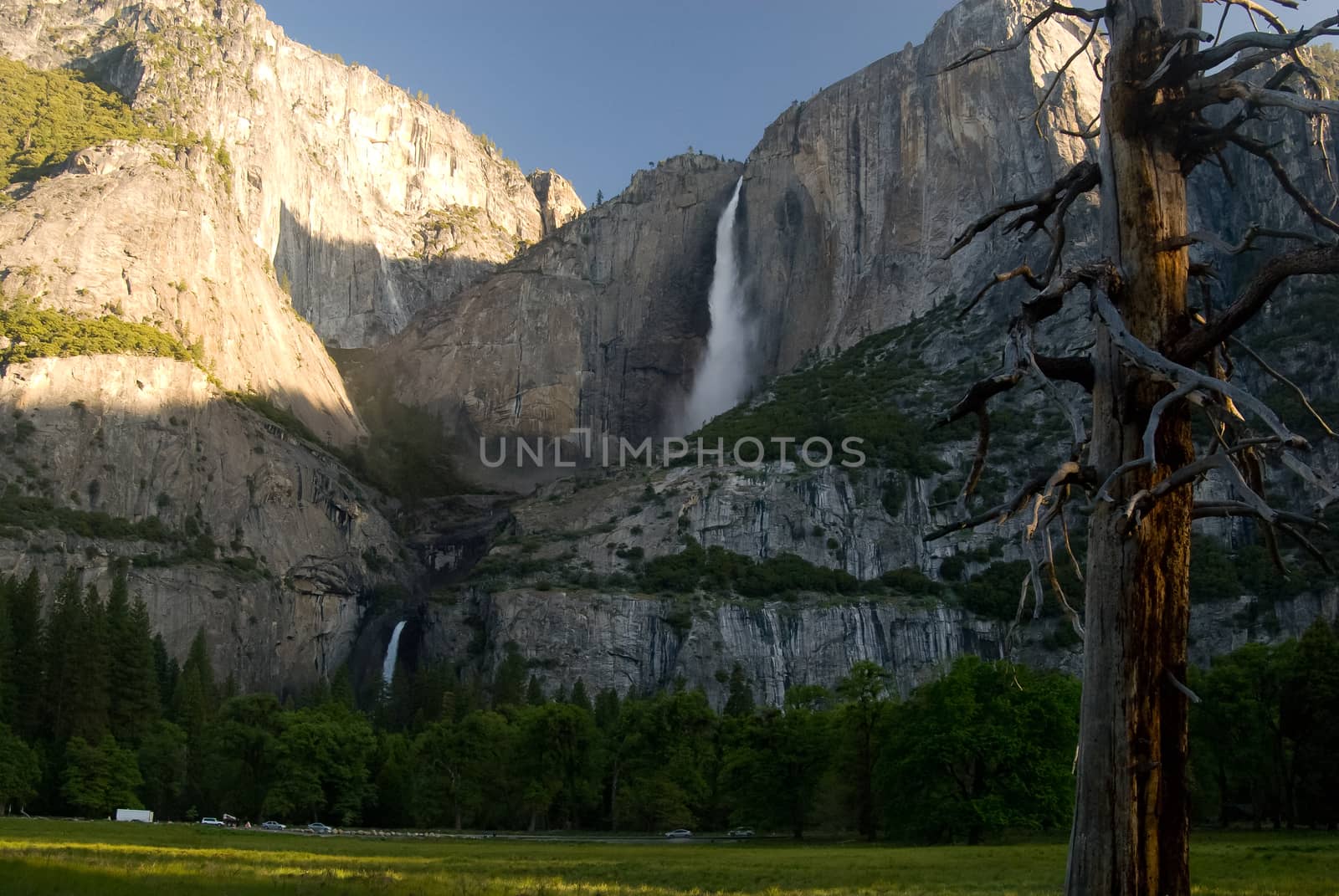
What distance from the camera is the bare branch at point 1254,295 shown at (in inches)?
287

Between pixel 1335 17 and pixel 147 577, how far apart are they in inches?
4877

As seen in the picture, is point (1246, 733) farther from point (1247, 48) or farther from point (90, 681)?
point (90, 681)

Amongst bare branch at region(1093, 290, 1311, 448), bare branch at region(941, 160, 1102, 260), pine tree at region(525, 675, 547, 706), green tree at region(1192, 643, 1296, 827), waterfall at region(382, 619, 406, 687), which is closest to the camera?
bare branch at region(1093, 290, 1311, 448)

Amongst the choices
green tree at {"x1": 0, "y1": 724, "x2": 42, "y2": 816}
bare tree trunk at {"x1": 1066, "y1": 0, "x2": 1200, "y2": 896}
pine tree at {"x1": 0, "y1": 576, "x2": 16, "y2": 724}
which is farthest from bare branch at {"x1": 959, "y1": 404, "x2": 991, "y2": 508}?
pine tree at {"x1": 0, "y1": 576, "x2": 16, "y2": 724}

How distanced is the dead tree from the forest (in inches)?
1727

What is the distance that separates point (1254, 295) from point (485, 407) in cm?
19207

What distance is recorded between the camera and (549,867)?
32.3 m

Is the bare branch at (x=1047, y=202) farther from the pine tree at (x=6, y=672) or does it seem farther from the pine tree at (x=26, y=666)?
the pine tree at (x=26, y=666)

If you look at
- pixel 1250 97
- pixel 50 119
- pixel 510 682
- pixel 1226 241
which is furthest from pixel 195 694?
pixel 50 119

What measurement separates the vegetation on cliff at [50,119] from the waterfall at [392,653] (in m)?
66.7

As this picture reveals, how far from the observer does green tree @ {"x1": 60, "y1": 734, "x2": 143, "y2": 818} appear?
239 feet

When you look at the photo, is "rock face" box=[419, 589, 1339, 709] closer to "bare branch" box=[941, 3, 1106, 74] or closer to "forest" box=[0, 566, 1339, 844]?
"forest" box=[0, 566, 1339, 844]

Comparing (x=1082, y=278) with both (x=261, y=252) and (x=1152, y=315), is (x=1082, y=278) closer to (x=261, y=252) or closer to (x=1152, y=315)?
(x=1152, y=315)

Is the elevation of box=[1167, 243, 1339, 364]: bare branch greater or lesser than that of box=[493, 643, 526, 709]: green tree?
lesser
